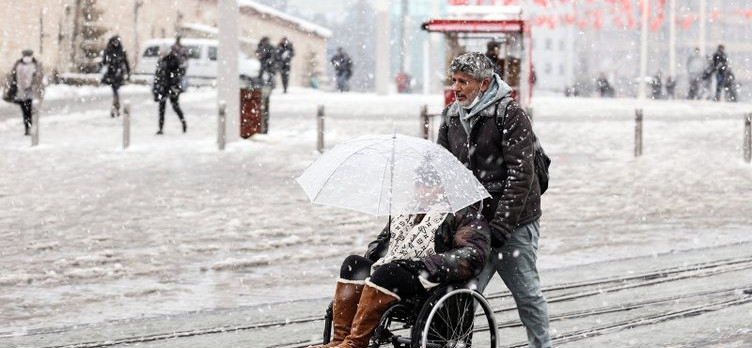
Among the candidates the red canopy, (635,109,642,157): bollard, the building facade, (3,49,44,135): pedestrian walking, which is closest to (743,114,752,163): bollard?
(635,109,642,157): bollard

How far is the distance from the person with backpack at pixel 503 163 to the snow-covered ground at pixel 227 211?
351 centimetres

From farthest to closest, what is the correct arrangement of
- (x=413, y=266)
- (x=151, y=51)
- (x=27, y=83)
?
(x=151, y=51) < (x=27, y=83) < (x=413, y=266)

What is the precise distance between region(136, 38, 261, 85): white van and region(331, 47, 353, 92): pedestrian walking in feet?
29.1

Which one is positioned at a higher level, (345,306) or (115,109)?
(115,109)

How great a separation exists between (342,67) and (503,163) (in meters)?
44.1

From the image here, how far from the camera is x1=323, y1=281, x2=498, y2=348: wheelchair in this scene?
5602 millimetres

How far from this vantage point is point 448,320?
583 centimetres

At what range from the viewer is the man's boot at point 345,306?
5.67 metres

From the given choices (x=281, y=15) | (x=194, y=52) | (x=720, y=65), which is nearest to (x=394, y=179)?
(x=194, y=52)

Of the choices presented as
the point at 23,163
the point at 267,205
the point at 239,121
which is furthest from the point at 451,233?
the point at 239,121

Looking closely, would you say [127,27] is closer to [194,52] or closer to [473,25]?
[194,52]

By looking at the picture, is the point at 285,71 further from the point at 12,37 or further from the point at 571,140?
the point at 571,140

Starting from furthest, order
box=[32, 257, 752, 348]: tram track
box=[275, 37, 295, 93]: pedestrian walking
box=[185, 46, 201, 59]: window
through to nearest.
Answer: box=[275, 37, 295, 93]: pedestrian walking < box=[185, 46, 201, 59]: window < box=[32, 257, 752, 348]: tram track

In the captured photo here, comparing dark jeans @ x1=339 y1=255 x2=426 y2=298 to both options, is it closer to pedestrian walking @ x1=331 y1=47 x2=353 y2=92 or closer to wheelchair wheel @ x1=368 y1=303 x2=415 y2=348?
wheelchair wheel @ x1=368 y1=303 x2=415 y2=348
